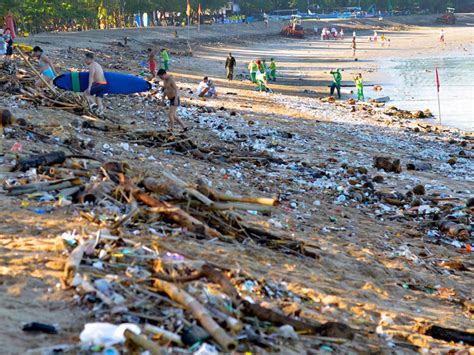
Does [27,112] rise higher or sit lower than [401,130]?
higher

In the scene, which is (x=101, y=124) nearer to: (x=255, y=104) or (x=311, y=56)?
(x=255, y=104)

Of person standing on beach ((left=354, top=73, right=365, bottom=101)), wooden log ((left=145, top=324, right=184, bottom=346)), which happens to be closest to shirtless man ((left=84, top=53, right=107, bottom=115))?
wooden log ((left=145, top=324, right=184, bottom=346))

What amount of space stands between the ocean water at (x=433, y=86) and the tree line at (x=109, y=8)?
1859 cm

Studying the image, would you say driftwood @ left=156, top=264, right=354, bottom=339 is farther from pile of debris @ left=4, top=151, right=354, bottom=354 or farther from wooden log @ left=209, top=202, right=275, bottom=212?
wooden log @ left=209, top=202, right=275, bottom=212

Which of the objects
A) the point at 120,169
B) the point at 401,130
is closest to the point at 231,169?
the point at 120,169

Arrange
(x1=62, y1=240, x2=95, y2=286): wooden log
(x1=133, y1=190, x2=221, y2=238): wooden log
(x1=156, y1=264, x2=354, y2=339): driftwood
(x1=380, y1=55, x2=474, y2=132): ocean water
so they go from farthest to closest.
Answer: (x1=380, y1=55, x2=474, y2=132): ocean water → (x1=133, y1=190, x2=221, y2=238): wooden log → (x1=62, y1=240, x2=95, y2=286): wooden log → (x1=156, y1=264, x2=354, y2=339): driftwood

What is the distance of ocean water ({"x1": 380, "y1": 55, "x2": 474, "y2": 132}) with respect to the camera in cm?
2548

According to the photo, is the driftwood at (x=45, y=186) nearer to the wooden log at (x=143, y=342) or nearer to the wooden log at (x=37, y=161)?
the wooden log at (x=37, y=161)

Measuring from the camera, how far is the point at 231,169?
38.7 ft

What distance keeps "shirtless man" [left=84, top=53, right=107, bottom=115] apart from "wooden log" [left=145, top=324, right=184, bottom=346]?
9.60 m

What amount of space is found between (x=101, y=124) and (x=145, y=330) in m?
8.86

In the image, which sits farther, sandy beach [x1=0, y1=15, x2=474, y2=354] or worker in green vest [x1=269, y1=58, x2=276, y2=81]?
worker in green vest [x1=269, y1=58, x2=276, y2=81]

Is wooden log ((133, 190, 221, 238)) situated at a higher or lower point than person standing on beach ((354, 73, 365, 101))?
higher

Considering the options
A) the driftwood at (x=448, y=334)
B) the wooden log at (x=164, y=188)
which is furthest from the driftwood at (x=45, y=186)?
the driftwood at (x=448, y=334)
